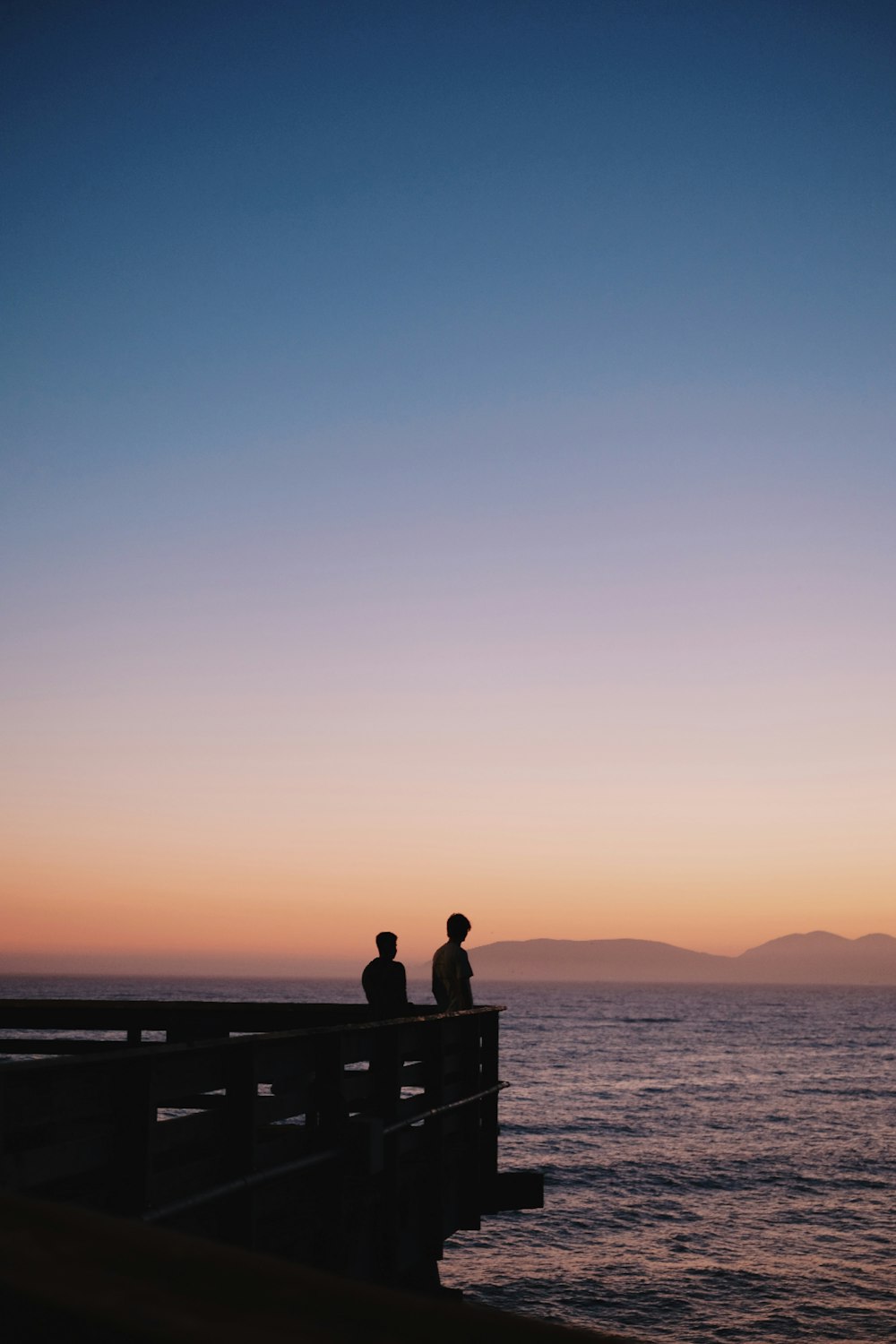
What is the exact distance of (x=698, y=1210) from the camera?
24.4m

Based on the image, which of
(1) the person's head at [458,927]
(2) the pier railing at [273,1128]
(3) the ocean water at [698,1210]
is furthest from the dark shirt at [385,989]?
(3) the ocean water at [698,1210]

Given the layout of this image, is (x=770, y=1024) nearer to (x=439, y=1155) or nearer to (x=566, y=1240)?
(x=566, y=1240)

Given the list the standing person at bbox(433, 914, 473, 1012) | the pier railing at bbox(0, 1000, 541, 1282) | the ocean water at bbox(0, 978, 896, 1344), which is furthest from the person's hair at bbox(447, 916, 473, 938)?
the ocean water at bbox(0, 978, 896, 1344)

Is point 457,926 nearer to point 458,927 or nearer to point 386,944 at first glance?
point 458,927

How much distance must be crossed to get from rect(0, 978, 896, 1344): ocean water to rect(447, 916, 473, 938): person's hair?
7816mm

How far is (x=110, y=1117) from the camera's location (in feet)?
16.1

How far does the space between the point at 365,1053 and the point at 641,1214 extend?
18674 millimetres

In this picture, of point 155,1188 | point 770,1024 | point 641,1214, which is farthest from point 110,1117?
point 770,1024

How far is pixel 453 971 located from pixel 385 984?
1364mm

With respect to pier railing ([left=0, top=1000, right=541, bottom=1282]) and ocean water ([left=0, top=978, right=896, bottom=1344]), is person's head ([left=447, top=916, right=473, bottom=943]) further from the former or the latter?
ocean water ([left=0, top=978, right=896, bottom=1344])

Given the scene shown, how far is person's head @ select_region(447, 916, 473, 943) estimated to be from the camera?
1140cm

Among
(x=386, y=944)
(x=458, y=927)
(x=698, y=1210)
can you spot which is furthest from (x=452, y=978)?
(x=698, y=1210)

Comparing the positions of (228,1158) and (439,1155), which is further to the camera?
(439,1155)

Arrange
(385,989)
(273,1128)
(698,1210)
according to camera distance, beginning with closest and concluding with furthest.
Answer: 1. (273,1128)
2. (385,989)
3. (698,1210)
